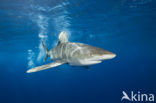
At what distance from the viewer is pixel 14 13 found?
51.0ft

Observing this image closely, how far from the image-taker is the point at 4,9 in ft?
47.0

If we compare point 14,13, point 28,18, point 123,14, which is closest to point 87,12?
point 123,14

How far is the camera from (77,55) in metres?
4.93

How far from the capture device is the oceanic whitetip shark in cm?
420

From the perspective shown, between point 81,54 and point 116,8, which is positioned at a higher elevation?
point 116,8

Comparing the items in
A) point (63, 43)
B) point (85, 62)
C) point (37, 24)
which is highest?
point (37, 24)

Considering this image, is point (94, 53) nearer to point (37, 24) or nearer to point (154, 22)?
point (37, 24)

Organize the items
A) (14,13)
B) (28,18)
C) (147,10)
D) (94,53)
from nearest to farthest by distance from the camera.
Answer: (94,53), (14,13), (28,18), (147,10)

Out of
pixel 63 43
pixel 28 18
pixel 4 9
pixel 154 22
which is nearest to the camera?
pixel 63 43

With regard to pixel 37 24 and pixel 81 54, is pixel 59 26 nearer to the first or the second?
pixel 37 24

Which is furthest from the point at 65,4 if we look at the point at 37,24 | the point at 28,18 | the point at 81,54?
the point at 81,54

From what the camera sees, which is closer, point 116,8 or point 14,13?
point 14,13

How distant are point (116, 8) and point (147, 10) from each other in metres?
4.83

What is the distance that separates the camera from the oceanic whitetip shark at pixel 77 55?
420 centimetres
